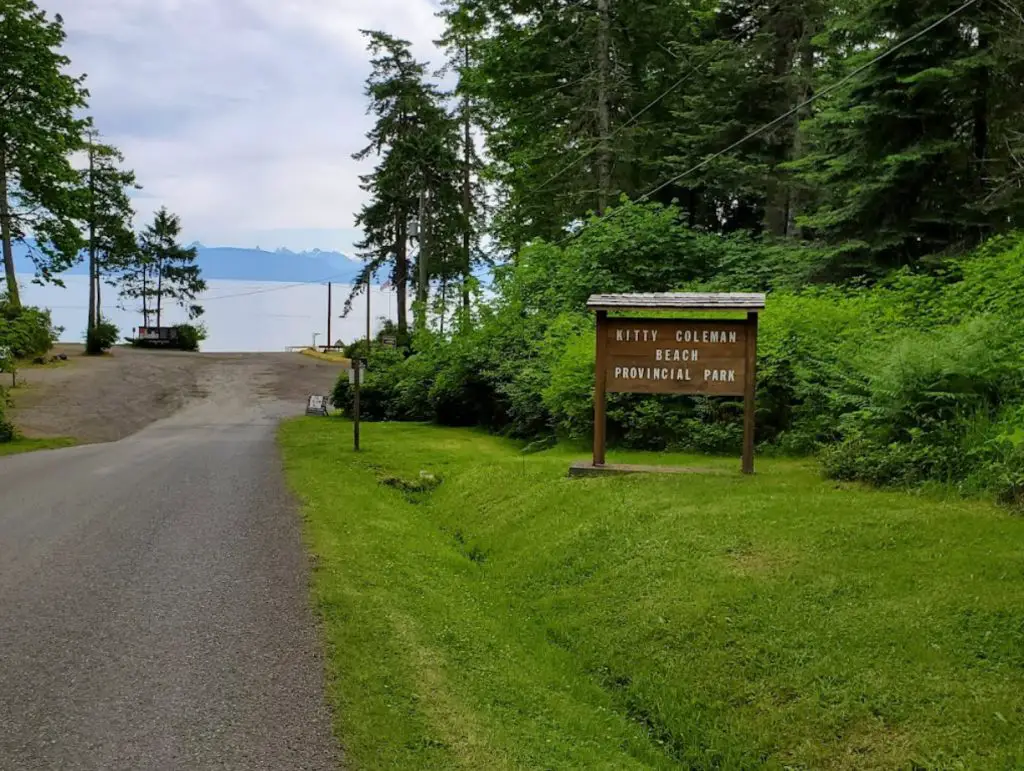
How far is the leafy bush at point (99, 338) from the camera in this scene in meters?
40.1

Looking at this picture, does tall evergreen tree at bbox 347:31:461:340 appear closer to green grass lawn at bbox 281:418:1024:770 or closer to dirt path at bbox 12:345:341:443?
dirt path at bbox 12:345:341:443

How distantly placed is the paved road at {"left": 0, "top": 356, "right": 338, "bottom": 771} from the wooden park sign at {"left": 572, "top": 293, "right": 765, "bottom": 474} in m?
3.82

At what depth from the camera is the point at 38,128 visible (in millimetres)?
24984

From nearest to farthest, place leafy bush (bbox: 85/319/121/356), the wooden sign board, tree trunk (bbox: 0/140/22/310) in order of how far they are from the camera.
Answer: the wooden sign board → tree trunk (bbox: 0/140/22/310) → leafy bush (bbox: 85/319/121/356)

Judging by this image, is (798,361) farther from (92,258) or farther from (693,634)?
(92,258)

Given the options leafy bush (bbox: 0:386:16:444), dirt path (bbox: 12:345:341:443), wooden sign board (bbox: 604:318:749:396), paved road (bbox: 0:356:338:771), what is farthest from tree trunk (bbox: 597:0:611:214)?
leafy bush (bbox: 0:386:16:444)

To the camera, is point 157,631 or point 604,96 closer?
point 157,631

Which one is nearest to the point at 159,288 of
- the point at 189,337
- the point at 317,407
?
the point at 189,337

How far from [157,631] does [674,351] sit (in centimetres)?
585

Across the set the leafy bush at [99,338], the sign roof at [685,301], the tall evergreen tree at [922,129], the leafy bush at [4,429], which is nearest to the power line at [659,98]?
the tall evergreen tree at [922,129]

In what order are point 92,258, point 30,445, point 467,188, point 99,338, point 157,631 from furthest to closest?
point 92,258, point 99,338, point 467,188, point 30,445, point 157,631

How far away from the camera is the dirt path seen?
72.8 feet

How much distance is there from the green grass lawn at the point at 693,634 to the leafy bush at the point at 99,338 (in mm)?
37430

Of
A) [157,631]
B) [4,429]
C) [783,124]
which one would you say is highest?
[783,124]
